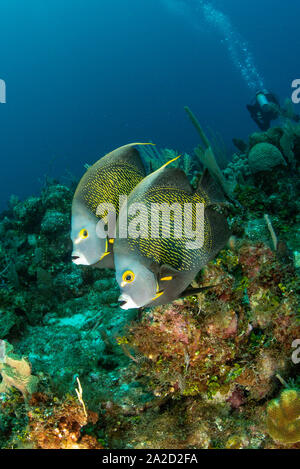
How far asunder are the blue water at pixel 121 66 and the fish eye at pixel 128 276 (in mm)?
91174

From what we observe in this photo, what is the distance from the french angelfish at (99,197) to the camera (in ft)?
7.47

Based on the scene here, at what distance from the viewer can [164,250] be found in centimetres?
196

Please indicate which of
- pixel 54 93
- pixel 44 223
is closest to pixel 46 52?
pixel 54 93

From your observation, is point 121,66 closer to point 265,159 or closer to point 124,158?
point 265,159

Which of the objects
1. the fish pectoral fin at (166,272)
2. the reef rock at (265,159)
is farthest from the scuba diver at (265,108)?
the fish pectoral fin at (166,272)

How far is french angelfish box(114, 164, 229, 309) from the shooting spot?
1831mm

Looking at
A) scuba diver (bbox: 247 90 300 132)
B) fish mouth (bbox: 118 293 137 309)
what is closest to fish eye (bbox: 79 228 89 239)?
fish mouth (bbox: 118 293 137 309)

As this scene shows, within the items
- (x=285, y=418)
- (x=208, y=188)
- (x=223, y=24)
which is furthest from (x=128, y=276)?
(x=223, y=24)

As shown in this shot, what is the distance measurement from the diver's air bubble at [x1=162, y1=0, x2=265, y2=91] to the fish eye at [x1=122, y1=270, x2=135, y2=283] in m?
78.8

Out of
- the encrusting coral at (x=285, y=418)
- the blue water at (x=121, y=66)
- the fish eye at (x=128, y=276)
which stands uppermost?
the blue water at (x=121, y=66)

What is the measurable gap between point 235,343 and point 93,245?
64.4 inches

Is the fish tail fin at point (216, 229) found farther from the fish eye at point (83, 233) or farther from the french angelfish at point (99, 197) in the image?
the fish eye at point (83, 233)

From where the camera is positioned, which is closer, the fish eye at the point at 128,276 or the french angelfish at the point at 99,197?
the fish eye at the point at 128,276

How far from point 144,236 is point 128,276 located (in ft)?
0.94
